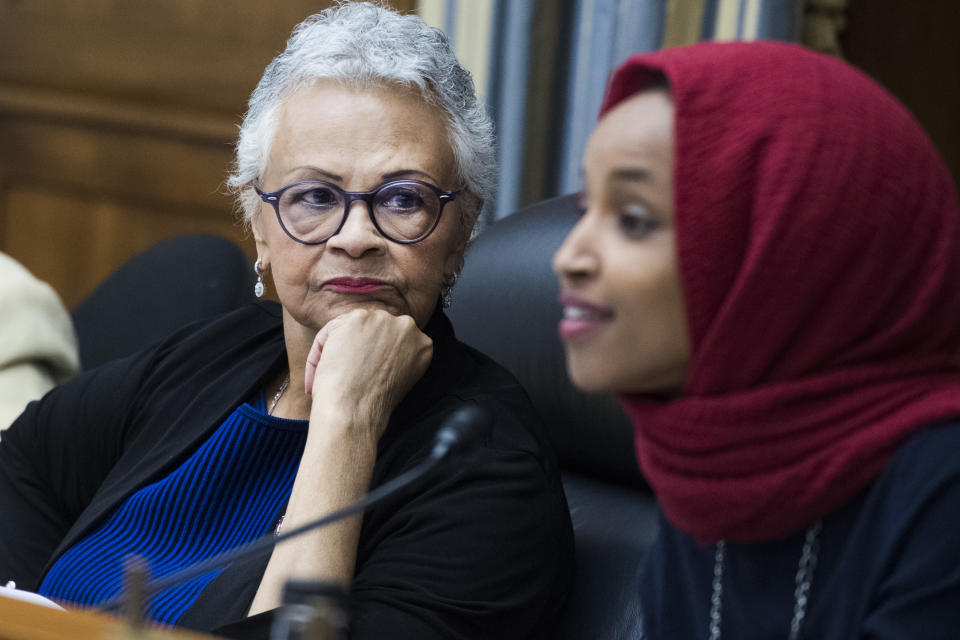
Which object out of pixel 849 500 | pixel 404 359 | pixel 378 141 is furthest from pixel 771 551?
pixel 378 141

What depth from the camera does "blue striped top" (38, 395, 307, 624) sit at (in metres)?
1.41

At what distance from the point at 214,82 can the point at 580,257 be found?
241 centimetres

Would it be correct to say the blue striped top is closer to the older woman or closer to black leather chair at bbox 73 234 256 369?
the older woman

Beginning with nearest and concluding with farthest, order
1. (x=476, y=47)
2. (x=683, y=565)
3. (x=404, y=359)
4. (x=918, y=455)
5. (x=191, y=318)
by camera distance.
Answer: (x=918, y=455)
(x=683, y=565)
(x=404, y=359)
(x=191, y=318)
(x=476, y=47)

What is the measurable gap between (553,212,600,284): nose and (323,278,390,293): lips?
542 mm

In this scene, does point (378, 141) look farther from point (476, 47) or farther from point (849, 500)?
point (476, 47)

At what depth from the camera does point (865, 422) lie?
83 cm

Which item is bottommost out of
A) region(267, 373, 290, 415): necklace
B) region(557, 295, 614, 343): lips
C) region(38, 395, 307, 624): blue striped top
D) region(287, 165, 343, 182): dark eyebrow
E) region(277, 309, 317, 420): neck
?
region(38, 395, 307, 624): blue striped top

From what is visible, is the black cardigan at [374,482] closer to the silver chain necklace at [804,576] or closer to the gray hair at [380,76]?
the gray hair at [380,76]

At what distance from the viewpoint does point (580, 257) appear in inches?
33.4

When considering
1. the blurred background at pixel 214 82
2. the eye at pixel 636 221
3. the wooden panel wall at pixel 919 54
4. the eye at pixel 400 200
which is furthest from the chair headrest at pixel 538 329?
the wooden panel wall at pixel 919 54

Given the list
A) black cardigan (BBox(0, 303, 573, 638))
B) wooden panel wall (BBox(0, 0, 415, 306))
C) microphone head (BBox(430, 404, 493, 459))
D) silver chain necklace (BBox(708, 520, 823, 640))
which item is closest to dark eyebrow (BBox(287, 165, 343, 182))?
black cardigan (BBox(0, 303, 573, 638))

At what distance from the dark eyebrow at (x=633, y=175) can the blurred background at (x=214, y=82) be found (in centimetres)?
150

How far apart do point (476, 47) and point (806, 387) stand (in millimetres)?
1769
